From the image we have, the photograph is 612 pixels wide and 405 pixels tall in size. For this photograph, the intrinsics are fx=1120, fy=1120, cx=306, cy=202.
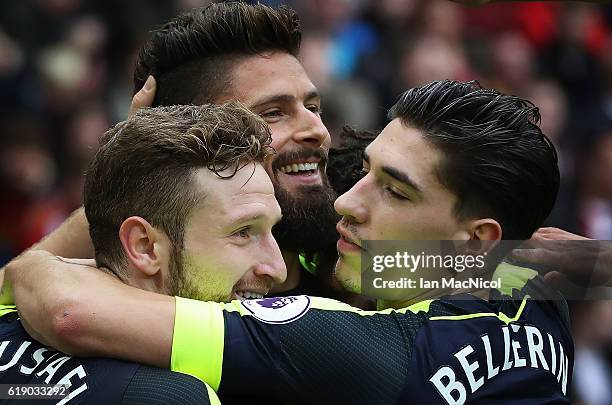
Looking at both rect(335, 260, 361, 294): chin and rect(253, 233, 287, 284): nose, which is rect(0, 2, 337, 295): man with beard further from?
rect(253, 233, 287, 284): nose

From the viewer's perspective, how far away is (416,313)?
3217 millimetres

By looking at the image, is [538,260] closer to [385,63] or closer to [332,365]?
[332,365]

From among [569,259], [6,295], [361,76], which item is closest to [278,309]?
[6,295]

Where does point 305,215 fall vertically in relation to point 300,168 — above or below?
below

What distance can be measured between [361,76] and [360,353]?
6272mm

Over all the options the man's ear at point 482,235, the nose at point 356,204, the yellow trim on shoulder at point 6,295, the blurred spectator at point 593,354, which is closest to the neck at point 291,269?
Answer: the nose at point 356,204

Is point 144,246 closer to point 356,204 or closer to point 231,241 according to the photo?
point 231,241

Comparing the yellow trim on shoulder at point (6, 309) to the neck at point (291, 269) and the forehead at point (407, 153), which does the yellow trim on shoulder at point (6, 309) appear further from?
the forehead at point (407, 153)

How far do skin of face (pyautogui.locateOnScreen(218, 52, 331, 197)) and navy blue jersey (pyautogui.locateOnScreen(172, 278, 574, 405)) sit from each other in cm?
114

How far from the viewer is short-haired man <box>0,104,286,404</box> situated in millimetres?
3162

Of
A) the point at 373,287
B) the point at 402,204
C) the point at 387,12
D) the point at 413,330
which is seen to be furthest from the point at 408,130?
the point at 387,12

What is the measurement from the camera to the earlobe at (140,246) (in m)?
3.15

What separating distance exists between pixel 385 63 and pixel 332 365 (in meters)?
6.40

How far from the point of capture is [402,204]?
3486mm
